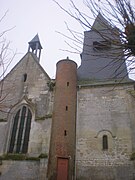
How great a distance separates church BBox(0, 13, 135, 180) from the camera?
1202cm

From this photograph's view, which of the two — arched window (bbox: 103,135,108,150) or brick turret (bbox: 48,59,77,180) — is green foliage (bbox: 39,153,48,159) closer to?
brick turret (bbox: 48,59,77,180)

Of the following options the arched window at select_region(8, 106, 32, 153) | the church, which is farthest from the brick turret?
the arched window at select_region(8, 106, 32, 153)

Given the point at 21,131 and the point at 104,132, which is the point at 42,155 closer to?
the point at 21,131

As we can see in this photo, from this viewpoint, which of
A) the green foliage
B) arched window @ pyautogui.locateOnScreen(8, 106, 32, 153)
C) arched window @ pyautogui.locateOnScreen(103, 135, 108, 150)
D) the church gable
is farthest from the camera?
the church gable

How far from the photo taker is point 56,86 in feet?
47.8

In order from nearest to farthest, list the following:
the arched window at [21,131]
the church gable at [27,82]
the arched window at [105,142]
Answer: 1. the arched window at [105,142]
2. the arched window at [21,131]
3. the church gable at [27,82]

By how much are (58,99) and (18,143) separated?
351 cm

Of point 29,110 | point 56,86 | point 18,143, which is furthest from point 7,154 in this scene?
point 56,86

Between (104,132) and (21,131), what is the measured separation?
16.4ft

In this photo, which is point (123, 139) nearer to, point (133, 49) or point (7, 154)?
point (7, 154)

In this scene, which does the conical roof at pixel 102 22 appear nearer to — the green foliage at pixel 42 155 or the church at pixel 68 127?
the church at pixel 68 127

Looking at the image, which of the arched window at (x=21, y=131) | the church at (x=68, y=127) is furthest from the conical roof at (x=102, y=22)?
the arched window at (x=21, y=131)

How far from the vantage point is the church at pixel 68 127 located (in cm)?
1202

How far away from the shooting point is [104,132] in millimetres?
12953
